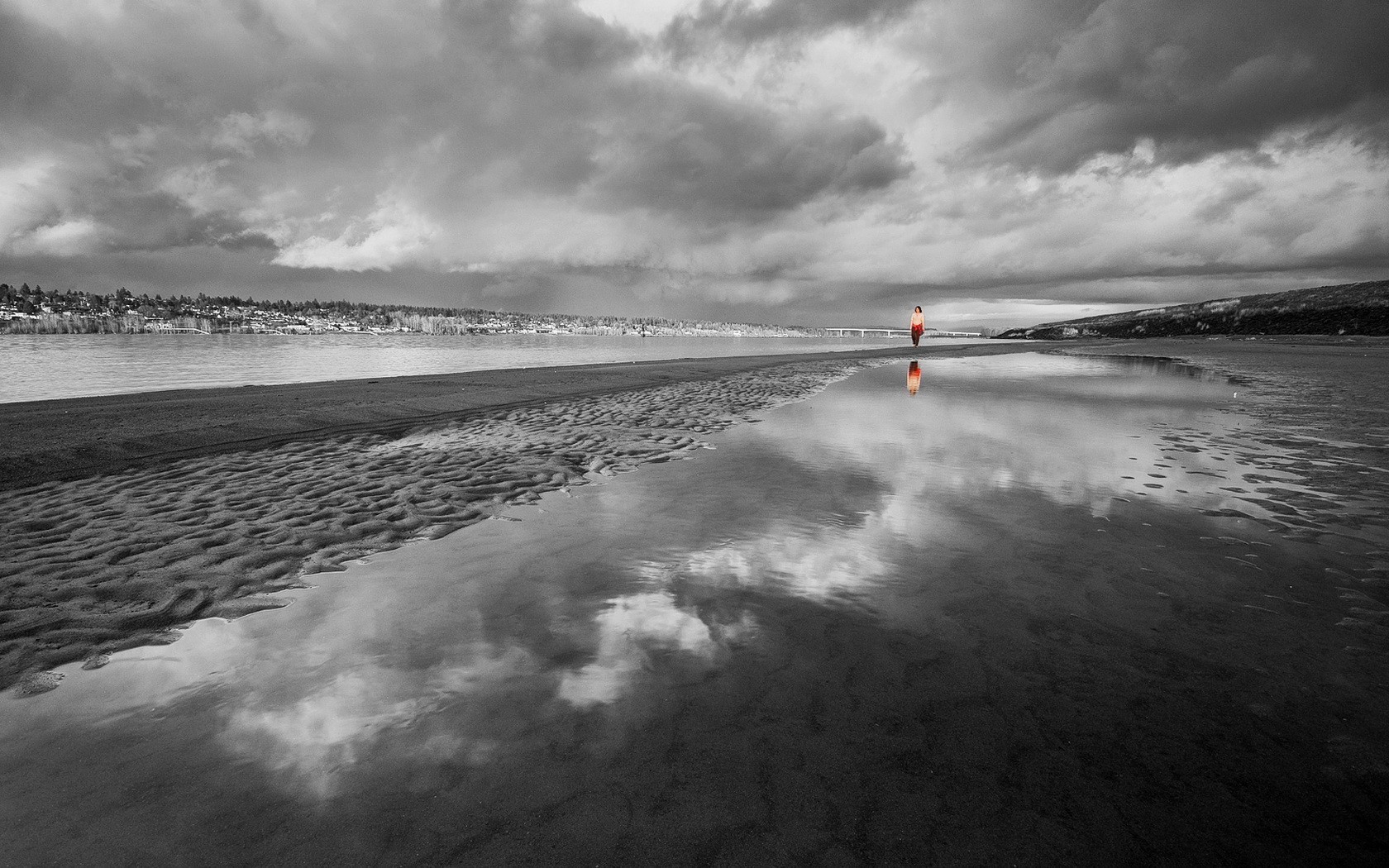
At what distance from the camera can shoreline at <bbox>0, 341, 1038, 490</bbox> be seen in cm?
996

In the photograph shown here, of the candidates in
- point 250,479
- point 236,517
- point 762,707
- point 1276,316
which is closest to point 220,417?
point 250,479

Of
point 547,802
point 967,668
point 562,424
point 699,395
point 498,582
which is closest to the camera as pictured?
point 547,802

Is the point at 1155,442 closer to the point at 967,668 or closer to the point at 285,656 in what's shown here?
the point at 967,668

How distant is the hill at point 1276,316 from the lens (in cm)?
6531

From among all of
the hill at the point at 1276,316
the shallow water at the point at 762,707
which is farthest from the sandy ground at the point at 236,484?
the hill at the point at 1276,316

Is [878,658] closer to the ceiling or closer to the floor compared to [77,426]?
closer to the floor

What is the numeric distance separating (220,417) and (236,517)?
28.8ft

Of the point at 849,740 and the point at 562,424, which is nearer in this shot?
the point at 849,740

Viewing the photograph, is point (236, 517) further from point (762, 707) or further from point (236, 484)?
point (762, 707)

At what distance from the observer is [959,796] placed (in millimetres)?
2785

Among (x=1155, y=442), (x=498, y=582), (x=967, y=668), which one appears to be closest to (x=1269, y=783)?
(x=967, y=668)

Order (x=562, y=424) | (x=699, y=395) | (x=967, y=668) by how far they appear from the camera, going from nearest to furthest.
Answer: (x=967, y=668) → (x=562, y=424) → (x=699, y=395)

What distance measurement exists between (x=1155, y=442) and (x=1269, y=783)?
418 inches

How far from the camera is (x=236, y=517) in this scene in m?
7.23
